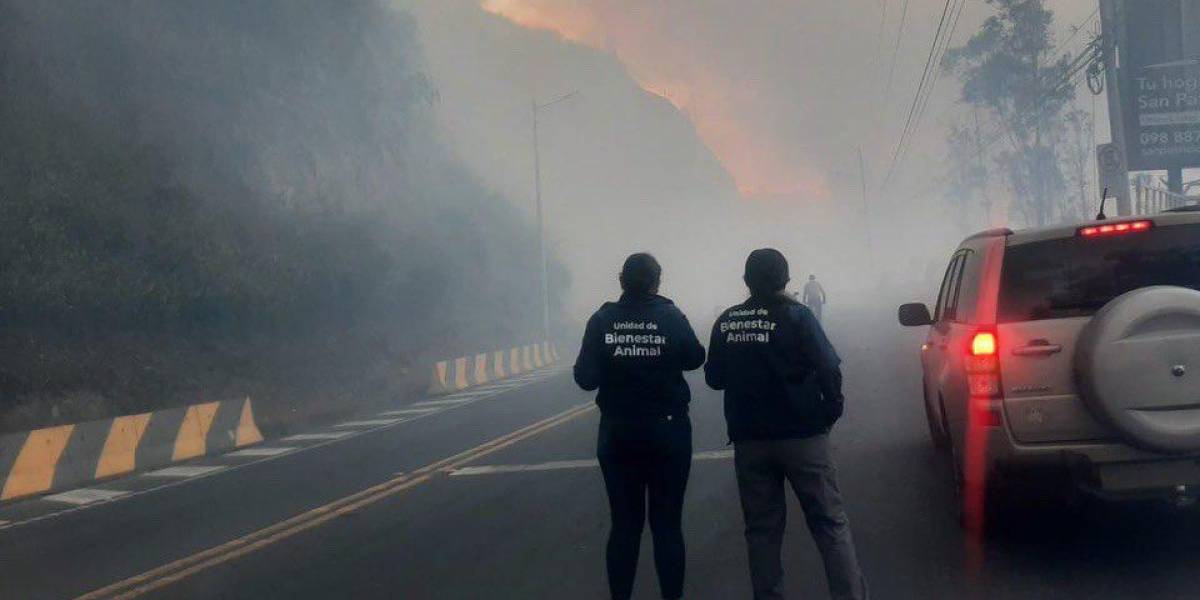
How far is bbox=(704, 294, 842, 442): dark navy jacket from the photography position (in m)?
5.69

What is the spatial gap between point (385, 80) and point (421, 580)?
33984 mm

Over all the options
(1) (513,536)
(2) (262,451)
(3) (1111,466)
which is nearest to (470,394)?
(2) (262,451)

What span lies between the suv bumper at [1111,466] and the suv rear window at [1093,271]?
75 cm

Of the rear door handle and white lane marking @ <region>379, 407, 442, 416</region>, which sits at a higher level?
the rear door handle

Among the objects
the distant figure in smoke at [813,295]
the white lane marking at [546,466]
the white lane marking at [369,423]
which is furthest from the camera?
the distant figure in smoke at [813,295]

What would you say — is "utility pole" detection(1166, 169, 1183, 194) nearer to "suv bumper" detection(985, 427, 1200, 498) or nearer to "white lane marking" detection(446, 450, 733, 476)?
"white lane marking" detection(446, 450, 733, 476)

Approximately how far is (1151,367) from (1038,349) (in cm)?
63

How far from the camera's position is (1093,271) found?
22.4 feet

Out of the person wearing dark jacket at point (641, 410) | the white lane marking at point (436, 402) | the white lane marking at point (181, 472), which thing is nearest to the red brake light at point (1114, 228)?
the person wearing dark jacket at point (641, 410)

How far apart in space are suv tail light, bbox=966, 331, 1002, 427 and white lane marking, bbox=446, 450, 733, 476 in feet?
19.1

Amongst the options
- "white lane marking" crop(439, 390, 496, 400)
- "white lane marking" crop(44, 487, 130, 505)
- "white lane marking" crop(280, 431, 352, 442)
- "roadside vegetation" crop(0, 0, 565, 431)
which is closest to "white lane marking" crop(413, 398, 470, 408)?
"white lane marking" crop(439, 390, 496, 400)

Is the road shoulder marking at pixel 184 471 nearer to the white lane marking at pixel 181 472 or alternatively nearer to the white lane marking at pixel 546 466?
the white lane marking at pixel 181 472

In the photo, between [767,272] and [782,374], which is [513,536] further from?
[767,272]

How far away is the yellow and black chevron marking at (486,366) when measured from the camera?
28734 mm
